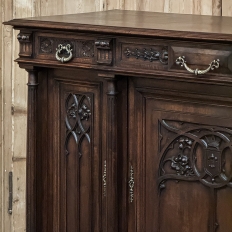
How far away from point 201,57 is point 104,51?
35 cm

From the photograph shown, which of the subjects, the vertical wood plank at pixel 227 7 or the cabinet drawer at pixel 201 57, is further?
A: the vertical wood plank at pixel 227 7

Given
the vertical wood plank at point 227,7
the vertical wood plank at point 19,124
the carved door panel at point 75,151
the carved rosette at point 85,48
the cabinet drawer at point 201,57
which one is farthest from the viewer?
the vertical wood plank at point 19,124

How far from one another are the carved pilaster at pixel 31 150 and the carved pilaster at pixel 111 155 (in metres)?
0.33

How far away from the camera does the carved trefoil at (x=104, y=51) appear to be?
6.93 feet

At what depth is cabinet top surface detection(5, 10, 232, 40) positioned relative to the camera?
2.02 meters

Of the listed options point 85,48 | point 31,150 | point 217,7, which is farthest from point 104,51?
point 217,7

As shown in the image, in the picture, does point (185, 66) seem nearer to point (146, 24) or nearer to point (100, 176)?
point (146, 24)

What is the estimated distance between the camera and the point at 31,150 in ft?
7.86

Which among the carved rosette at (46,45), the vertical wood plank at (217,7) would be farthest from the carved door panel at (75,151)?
the vertical wood plank at (217,7)

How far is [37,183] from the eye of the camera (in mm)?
2438

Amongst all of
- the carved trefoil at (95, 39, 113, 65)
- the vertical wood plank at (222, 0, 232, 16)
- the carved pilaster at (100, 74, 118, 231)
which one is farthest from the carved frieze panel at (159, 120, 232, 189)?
the vertical wood plank at (222, 0, 232, 16)

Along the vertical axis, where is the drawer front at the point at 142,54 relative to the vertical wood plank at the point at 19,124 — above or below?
above

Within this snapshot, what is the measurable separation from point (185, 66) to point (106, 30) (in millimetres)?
299

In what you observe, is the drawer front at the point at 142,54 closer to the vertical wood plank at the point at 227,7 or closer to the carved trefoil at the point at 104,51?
the carved trefoil at the point at 104,51
